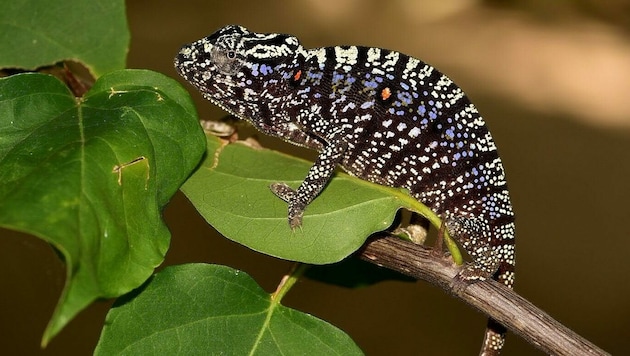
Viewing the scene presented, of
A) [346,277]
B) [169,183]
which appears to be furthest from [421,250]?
[169,183]

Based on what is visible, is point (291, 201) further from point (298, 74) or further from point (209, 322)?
point (298, 74)

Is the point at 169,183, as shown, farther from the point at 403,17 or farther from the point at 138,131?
the point at 403,17

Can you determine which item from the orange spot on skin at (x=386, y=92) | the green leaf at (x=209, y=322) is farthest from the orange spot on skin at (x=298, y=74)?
the green leaf at (x=209, y=322)

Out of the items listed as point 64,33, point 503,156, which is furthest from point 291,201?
point 503,156

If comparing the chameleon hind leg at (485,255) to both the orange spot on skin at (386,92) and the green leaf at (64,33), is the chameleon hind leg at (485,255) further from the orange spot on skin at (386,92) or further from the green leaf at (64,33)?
the green leaf at (64,33)

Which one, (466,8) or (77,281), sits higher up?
(466,8)

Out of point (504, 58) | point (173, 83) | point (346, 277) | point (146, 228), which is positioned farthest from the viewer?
point (504, 58)
